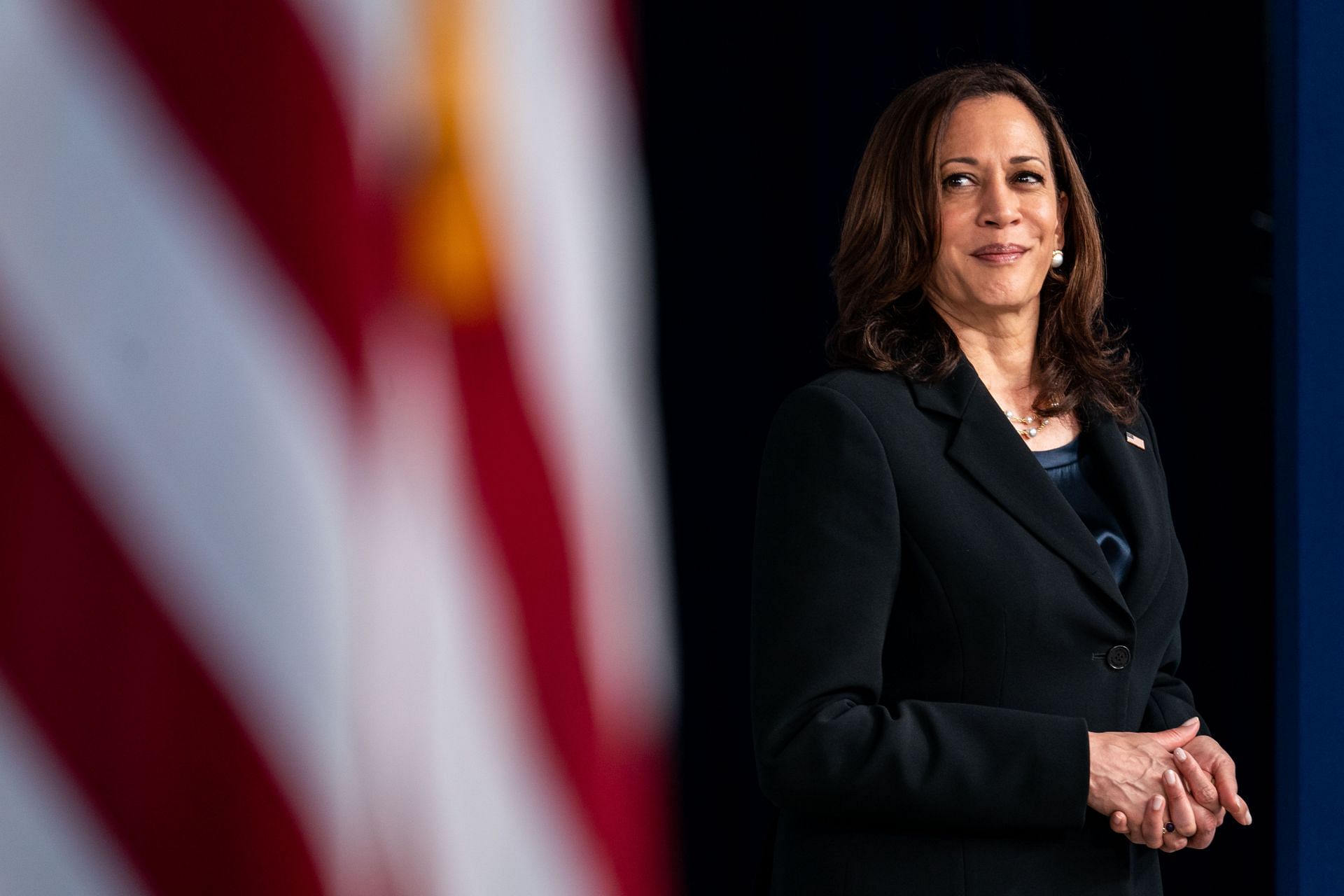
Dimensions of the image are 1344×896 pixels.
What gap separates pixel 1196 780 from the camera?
3.74ft

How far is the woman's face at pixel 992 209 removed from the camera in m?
1.32

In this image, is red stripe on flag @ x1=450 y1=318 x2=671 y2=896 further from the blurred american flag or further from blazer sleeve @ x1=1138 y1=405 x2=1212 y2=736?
blazer sleeve @ x1=1138 y1=405 x2=1212 y2=736

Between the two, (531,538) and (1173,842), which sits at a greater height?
(531,538)

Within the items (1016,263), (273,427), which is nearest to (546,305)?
(273,427)

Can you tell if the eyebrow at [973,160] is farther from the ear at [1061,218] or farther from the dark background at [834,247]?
the dark background at [834,247]

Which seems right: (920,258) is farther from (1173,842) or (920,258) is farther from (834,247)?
(834,247)

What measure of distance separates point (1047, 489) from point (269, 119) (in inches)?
30.0

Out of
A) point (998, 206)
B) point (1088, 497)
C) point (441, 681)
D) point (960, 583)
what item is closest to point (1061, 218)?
point (998, 206)

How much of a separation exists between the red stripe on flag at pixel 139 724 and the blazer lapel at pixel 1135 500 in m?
0.79

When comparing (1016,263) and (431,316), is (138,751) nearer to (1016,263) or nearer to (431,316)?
(431,316)

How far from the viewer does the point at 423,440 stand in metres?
1.33

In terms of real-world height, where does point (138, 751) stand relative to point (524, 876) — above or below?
above

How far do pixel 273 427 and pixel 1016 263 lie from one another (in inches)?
27.3

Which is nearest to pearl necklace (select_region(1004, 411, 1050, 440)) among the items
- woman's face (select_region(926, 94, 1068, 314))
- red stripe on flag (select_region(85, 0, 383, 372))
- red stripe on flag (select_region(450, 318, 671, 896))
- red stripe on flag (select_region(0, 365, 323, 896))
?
woman's face (select_region(926, 94, 1068, 314))
